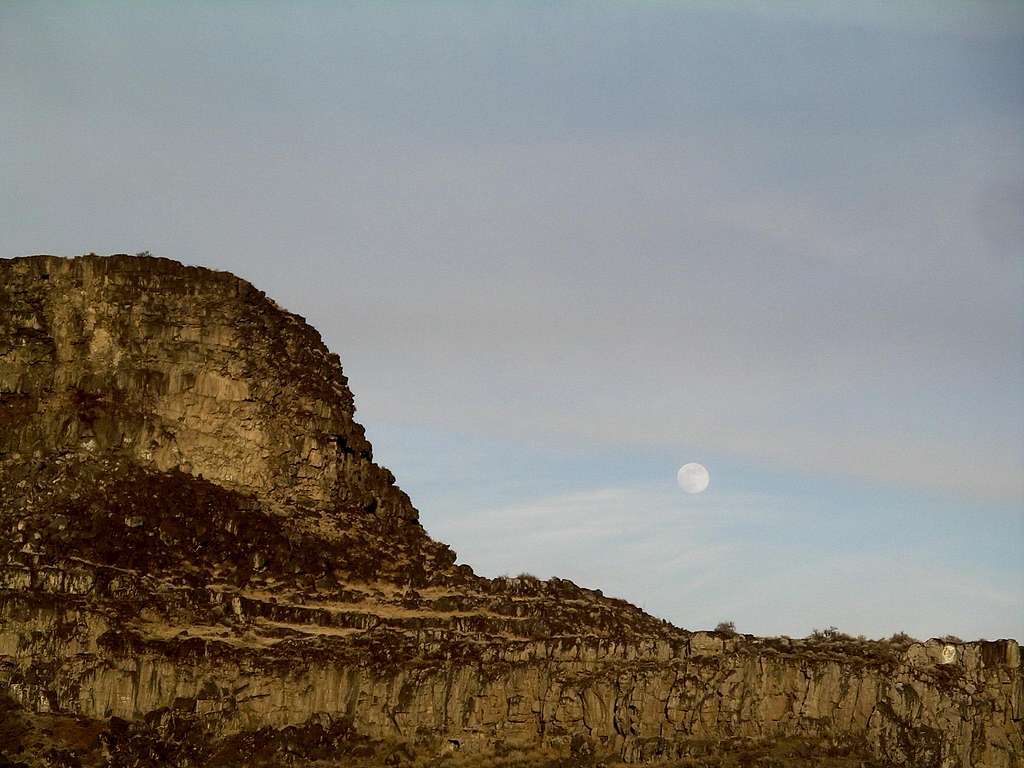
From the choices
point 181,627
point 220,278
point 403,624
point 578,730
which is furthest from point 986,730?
point 220,278

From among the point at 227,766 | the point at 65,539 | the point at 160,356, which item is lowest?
the point at 227,766

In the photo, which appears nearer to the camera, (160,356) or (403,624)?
(403,624)

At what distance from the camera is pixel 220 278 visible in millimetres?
151875

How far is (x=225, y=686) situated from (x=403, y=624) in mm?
9795

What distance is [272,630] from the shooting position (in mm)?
135625

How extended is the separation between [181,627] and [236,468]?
586 inches

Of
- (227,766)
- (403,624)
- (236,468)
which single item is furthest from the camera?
(236,468)

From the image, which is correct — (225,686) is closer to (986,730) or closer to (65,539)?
(65,539)

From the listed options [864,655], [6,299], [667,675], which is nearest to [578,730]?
[667,675]

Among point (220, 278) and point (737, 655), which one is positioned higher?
point (220, 278)

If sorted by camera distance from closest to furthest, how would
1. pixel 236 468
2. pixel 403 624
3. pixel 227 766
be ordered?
pixel 227 766 < pixel 403 624 < pixel 236 468

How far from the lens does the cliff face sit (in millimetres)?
131125

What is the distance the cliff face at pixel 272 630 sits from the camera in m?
131

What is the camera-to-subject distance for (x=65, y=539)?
138m
